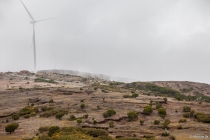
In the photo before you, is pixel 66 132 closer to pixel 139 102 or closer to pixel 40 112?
pixel 40 112

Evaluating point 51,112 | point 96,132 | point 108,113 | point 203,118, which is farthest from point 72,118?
point 203,118

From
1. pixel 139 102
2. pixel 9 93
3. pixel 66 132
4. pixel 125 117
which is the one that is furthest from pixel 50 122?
pixel 9 93

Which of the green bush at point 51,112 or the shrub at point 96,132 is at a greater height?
the green bush at point 51,112

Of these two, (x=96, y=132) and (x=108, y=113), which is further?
(x=108, y=113)

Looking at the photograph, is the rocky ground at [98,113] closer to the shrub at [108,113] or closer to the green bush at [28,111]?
the shrub at [108,113]

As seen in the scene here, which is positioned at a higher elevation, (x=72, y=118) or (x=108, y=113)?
(x=108, y=113)

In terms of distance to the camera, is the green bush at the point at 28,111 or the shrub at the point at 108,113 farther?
the green bush at the point at 28,111

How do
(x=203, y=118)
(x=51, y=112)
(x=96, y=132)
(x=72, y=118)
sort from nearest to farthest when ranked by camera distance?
(x=96, y=132), (x=203, y=118), (x=72, y=118), (x=51, y=112)

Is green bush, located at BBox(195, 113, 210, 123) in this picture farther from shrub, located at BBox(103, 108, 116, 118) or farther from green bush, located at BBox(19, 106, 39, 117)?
green bush, located at BBox(19, 106, 39, 117)

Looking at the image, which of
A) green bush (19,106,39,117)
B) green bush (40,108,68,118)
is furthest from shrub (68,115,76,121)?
green bush (19,106,39,117)

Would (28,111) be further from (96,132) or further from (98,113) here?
(96,132)

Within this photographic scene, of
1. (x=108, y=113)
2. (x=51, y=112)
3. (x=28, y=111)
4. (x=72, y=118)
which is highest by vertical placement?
(x=28, y=111)

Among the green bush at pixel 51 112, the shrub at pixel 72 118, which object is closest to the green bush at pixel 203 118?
the shrub at pixel 72 118

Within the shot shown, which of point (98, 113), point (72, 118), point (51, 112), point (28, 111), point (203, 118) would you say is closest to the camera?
point (203, 118)
